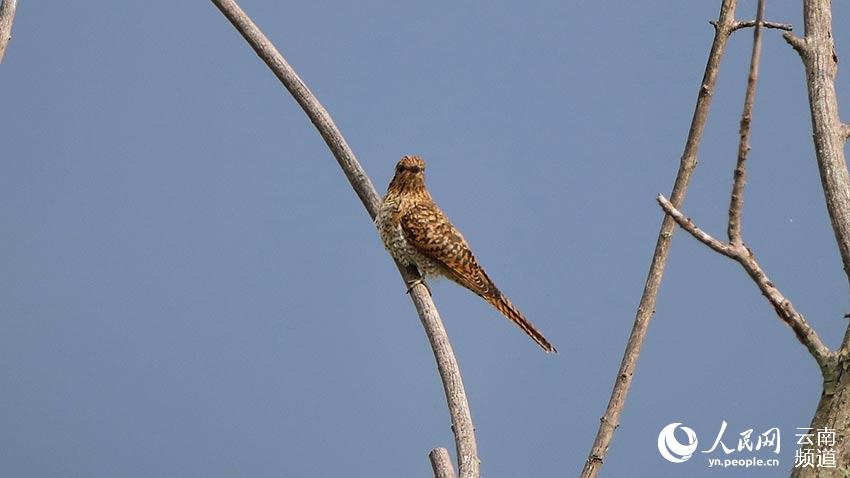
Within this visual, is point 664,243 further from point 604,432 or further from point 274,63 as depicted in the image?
point 274,63

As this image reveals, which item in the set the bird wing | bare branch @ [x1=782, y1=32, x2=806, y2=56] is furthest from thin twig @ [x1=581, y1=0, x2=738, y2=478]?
the bird wing

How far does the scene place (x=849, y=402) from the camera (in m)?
1.90

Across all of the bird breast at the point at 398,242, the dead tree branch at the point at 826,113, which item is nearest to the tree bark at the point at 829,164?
the dead tree branch at the point at 826,113

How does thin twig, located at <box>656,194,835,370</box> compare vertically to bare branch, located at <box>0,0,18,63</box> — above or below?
below

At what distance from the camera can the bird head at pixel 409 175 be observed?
3457mm

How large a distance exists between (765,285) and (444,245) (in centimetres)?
170

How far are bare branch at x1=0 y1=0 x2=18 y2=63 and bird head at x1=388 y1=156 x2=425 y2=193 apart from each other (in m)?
1.27

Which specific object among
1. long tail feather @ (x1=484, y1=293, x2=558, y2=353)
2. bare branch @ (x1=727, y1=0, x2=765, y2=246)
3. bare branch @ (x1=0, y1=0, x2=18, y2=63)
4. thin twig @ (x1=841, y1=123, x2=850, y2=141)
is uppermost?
bare branch @ (x1=0, y1=0, x2=18, y2=63)

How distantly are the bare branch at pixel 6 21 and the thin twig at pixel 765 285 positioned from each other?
163cm

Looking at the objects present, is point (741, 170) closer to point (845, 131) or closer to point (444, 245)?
point (845, 131)

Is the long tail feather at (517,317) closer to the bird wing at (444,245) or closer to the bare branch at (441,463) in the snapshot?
the bird wing at (444,245)

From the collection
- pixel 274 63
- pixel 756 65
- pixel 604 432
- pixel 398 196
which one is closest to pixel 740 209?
pixel 756 65

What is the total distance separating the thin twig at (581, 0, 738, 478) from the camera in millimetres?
2219

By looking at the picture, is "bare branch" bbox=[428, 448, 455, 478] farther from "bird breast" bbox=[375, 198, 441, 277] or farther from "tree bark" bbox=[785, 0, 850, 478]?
"bird breast" bbox=[375, 198, 441, 277]
